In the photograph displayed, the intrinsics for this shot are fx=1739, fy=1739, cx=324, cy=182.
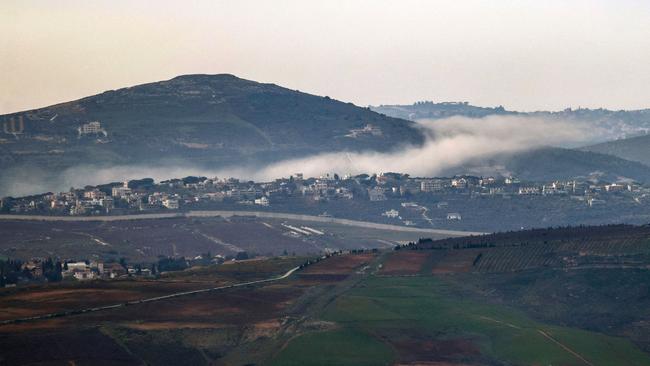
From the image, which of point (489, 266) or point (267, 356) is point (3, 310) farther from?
point (489, 266)

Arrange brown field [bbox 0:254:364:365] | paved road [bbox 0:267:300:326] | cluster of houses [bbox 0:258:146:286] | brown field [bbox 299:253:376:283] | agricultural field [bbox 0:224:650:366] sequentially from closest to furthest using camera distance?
brown field [bbox 0:254:364:365] → agricultural field [bbox 0:224:650:366] → paved road [bbox 0:267:300:326] → brown field [bbox 299:253:376:283] → cluster of houses [bbox 0:258:146:286]

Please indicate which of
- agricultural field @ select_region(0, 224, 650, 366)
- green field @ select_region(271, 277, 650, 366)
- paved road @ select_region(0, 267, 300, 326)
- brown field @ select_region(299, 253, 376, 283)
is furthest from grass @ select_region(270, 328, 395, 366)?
brown field @ select_region(299, 253, 376, 283)

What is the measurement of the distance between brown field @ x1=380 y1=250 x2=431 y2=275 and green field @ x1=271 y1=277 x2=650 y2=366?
1364 centimetres

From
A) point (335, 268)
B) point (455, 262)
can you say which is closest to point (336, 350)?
point (335, 268)

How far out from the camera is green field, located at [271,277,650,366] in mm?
117750

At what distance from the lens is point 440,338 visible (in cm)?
12575

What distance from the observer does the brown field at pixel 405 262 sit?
517ft

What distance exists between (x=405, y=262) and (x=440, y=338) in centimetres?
3745

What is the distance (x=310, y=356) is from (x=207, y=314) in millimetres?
15292

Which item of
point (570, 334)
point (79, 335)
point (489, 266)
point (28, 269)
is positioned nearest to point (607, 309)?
point (570, 334)

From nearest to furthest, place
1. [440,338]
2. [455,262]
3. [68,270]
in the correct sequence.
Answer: [440,338], [455,262], [68,270]

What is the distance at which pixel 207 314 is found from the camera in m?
130

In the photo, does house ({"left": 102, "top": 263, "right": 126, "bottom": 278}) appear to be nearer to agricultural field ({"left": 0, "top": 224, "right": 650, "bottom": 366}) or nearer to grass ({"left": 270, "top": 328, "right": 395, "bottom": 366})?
agricultural field ({"left": 0, "top": 224, "right": 650, "bottom": 366})

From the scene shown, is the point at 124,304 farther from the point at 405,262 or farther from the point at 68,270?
the point at 68,270
